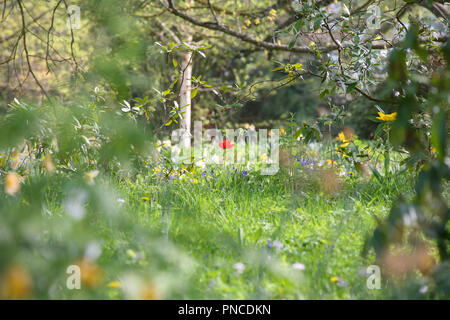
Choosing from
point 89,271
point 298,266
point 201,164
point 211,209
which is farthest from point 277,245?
point 201,164

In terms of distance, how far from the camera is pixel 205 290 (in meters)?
1.27

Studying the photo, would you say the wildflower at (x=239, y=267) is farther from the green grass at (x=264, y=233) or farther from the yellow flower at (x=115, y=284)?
the yellow flower at (x=115, y=284)

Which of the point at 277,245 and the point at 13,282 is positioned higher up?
the point at 277,245

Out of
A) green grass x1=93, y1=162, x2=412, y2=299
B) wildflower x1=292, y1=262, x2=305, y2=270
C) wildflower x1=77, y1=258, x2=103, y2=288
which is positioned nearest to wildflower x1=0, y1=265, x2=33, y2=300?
wildflower x1=77, y1=258, x2=103, y2=288

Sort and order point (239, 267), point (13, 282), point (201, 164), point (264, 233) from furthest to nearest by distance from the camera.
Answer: point (201, 164), point (264, 233), point (239, 267), point (13, 282)

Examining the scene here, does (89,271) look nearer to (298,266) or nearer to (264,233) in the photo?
(298,266)

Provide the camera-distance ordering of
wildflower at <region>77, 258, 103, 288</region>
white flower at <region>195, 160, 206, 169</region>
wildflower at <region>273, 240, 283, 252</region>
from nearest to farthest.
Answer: wildflower at <region>77, 258, 103, 288</region> → wildflower at <region>273, 240, 283, 252</region> → white flower at <region>195, 160, 206, 169</region>

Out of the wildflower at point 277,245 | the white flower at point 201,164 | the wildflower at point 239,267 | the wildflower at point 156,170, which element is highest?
the white flower at point 201,164

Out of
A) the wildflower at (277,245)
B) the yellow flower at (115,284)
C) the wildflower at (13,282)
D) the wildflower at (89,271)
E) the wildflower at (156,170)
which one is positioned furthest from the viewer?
the wildflower at (156,170)

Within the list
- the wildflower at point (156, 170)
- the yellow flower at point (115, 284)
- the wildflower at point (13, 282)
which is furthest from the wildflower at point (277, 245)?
the wildflower at point (156, 170)

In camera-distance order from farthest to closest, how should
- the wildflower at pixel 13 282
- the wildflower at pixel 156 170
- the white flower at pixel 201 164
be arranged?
the white flower at pixel 201 164, the wildflower at pixel 156 170, the wildflower at pixel 13 282

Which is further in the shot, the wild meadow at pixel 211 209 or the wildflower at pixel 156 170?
the wildflower at pixel 156 170

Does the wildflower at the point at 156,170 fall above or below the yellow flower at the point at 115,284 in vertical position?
above

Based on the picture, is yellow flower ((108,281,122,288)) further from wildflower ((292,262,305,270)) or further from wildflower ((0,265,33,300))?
wildflower ((292,262,305,270))
